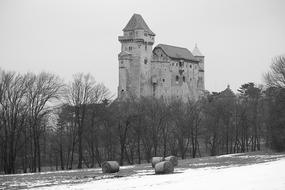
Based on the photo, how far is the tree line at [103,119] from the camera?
59.1 meters

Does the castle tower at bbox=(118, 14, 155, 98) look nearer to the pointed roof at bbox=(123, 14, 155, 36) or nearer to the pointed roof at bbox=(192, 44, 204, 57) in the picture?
the pointed roof at bbox=(123, 14, 155, 36)

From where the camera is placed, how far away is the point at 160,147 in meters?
89.3

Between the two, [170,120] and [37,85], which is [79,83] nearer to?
[37,85]

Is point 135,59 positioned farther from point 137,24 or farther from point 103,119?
point 103,119

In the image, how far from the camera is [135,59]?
150 metres

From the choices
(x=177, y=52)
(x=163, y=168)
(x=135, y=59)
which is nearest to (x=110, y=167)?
(x=163, y=168)

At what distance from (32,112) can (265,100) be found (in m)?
28.1

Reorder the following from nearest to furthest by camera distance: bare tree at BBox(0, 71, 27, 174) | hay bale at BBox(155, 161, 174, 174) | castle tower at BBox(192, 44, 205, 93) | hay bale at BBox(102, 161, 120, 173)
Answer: hay bale at BBox(155, 161, 174, 174) < hay bale at BBox(102, 161, 120, 173) < bare tree at BBox(0, 71, 27, 174) < castle tower at BBox(192, 44, 205, 93)

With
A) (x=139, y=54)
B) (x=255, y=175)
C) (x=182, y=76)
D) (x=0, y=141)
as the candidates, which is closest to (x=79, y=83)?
(x=0, y=141)

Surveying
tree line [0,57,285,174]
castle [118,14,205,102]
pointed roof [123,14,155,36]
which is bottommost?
tree line [0,57,285,174]

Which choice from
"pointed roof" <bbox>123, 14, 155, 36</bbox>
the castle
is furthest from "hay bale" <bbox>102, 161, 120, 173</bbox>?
"pointed roof" <bbox>123, 14, 155, 36</bbox>

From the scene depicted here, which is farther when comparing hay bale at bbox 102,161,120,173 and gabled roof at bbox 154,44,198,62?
gabled roof at bbox 154,44,198,62

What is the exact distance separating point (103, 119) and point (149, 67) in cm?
8388

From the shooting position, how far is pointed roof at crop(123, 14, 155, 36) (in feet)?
501
